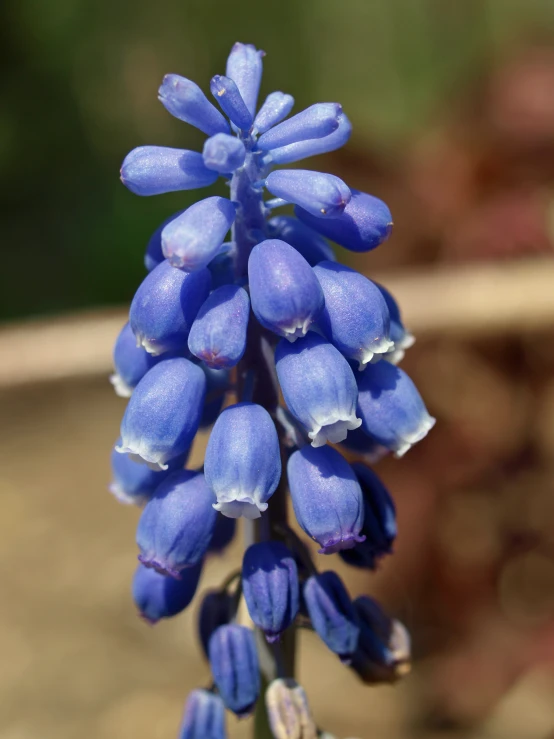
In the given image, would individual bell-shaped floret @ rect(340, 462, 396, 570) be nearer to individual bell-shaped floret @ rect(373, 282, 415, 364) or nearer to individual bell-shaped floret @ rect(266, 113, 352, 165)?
individual bell-shaped floret @ rect(373, 282, 415, 364)

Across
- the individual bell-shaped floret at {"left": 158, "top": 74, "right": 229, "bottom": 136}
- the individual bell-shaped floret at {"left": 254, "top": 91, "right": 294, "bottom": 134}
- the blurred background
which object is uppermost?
the individual bell-shaped floret at {"left": 158, "top": 74, "right": 229, "bottom": 136}

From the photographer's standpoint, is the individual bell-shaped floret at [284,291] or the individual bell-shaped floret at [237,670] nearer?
the individual bell-shaped floret at [284,291]

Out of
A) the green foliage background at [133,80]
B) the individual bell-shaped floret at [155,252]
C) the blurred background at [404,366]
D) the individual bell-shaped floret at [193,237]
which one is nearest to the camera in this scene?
the individual bell-shaped floret at [193,237]

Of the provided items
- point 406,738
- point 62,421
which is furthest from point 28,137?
point 406,738

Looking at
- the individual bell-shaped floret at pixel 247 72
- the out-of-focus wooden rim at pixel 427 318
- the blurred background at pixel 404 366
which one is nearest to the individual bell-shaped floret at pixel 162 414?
the individual bell-shaped floret at pixel 247 72

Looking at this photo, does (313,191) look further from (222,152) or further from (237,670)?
(237,670)

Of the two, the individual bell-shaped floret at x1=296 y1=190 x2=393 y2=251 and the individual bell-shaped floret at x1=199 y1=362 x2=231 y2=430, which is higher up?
the individual bell-shaped floret at x1=296 y1=190 x2=393 y2=251

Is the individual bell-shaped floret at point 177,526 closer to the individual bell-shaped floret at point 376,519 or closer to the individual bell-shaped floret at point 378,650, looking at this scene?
the individual bell-shaped floret at point 376,519

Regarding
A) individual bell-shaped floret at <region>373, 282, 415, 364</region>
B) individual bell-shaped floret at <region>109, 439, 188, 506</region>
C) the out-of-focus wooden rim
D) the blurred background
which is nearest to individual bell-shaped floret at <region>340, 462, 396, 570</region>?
individual bell-shaped floret at <region>373, 282, 415, 364</region>
